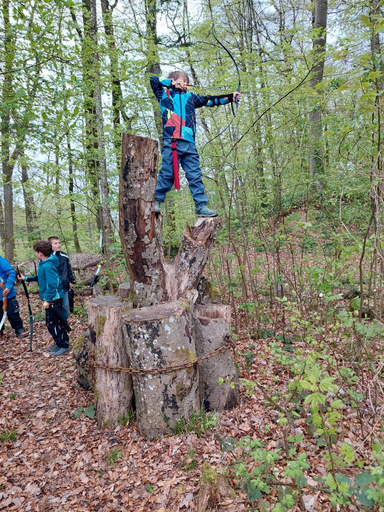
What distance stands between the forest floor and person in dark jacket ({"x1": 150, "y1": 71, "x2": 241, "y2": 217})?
2.37 meters

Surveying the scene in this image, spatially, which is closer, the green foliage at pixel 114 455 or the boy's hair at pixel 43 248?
the green foliage at pixel 114 455

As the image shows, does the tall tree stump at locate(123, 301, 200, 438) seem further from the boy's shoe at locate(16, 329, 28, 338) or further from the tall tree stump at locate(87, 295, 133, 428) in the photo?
the boy's shoe at locate(16, 329, 28, 338)

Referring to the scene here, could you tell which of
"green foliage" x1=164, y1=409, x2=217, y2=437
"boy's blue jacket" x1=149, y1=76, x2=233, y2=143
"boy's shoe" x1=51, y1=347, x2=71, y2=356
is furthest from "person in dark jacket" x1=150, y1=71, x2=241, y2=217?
"boy's shoe" x1=51, y1=347, x2=71, y2=356

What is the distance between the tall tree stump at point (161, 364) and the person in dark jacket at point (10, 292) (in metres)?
3.85

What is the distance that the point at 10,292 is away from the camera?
5934mm

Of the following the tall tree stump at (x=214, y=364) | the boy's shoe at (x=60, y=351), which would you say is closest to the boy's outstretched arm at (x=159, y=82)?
the tall tree stump at (x=214, y=364)

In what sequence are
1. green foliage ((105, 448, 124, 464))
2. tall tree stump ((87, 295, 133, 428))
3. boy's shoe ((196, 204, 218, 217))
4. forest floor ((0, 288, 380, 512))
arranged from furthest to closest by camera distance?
boy's shoe ((196, 204, 218, 217)) → tall tree stump ((87, 295, 133, 428)) → green foliage ((105, 448, 124, 464)) → forest floor ((0, 288, 380, 512))

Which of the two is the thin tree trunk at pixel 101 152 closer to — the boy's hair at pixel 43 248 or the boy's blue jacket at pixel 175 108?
the boy's hair at pixel 43 248

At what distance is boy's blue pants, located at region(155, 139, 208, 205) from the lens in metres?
3.78

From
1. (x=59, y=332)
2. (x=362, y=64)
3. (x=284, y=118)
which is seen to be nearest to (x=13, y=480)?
(x=59, y=332)

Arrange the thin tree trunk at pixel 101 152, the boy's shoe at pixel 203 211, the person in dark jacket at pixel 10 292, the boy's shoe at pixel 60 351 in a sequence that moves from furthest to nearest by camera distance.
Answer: the thin tree trunk at pixel 101 152, the person in dark jacket at pixel 10 292, the boy's shoe at pixel 60 351, the boy's shoe at pixel 203 211

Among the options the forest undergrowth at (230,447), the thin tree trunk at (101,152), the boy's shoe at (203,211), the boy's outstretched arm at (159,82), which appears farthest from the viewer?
the thin tree trunk at (101,152)

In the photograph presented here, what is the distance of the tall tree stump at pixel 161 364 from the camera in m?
2.89

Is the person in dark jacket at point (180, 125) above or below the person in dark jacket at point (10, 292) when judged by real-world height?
above
